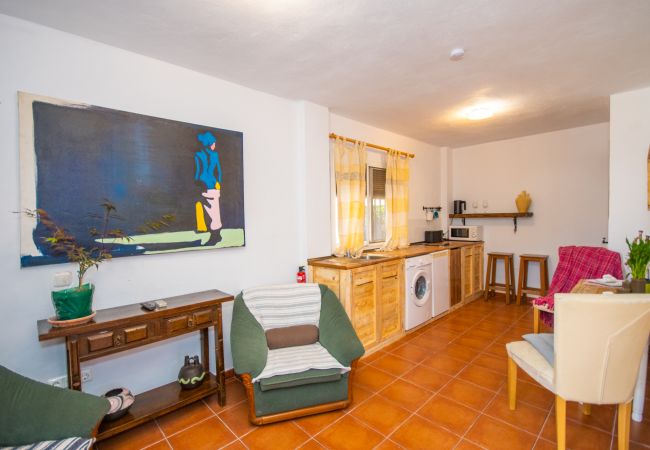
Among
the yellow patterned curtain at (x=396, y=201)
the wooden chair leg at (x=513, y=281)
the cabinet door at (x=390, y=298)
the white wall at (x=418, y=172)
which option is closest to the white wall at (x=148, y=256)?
the cabinet door at (x=390, y=298)

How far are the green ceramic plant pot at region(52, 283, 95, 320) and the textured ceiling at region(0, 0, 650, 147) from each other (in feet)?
5.31

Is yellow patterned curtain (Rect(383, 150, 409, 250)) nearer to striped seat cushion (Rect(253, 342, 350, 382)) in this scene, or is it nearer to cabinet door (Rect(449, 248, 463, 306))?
cabinet door (Rect(449, 248, 463, 306))

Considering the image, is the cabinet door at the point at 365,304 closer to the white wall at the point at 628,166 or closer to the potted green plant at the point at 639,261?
the potted green plant at the point at 639,261

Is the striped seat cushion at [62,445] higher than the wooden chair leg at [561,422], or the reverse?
the striped seat cushion at [62,445]

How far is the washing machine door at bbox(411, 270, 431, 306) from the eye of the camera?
12.5 ft

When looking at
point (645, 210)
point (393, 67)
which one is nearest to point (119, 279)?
point (393, 67)

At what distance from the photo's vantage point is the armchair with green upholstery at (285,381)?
210cm

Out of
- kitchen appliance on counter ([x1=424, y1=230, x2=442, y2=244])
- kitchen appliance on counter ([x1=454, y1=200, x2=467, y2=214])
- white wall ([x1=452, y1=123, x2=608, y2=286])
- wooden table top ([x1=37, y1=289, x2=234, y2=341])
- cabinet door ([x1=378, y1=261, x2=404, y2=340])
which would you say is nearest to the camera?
wooden table top ([x1=37, y1=289, x2=234, y2=341])

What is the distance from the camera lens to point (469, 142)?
5.35m

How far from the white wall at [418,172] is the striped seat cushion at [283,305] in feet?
7.48

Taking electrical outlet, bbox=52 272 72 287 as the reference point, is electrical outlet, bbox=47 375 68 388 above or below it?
below

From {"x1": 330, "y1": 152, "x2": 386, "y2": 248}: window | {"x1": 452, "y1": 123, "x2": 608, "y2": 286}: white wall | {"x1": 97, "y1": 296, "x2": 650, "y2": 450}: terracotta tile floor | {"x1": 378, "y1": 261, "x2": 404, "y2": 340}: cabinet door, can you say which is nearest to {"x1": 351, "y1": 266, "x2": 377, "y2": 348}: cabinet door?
{"x1": 378, "y1": 261, "x2": 404, "y2": 340}: cabinet door

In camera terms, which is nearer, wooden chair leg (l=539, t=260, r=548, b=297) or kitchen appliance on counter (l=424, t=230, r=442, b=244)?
wooden chair leg (l=539, t=260, r=548, b=297)

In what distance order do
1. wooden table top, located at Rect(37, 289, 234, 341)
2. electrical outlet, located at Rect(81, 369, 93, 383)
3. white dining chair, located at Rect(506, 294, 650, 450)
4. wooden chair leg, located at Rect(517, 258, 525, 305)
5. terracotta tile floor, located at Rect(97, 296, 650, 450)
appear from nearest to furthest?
white dining chair, located at Rect(506, 294, 650, 450), wooden table top, located at Rect(37, 289, 234, 341), terracotta tile floor, located at Rect(97, 296, 650, 450), electrical outlet, located at Rect(81, 369, 93, 383), wooden chair leg, located at Rect(517, 258, 525, 305)
